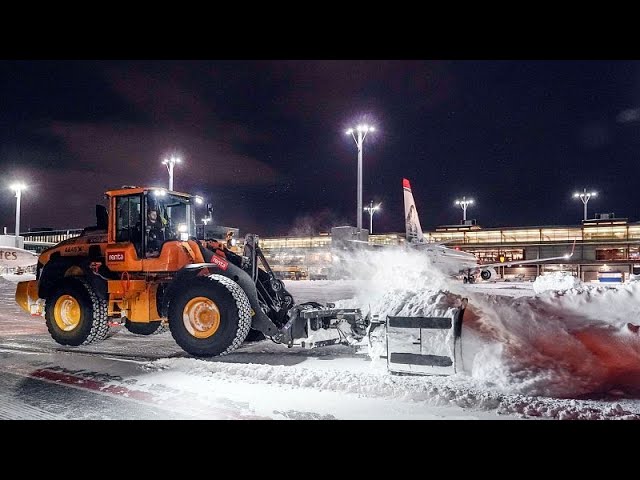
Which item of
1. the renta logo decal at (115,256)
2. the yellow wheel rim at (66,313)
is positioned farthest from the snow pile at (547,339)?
the yellow wheel rim at (66,313)

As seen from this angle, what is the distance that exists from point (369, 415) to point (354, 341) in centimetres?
414

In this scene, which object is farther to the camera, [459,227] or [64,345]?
[459,227]

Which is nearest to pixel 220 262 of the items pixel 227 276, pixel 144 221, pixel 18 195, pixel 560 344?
pixel 227 276

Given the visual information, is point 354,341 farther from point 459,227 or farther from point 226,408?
point 459,227

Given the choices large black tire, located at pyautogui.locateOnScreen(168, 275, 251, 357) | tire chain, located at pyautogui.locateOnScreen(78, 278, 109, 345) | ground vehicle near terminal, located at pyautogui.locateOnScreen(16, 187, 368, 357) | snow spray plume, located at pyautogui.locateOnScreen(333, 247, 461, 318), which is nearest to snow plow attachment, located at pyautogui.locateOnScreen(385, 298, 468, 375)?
snow spray plume, located at pyautogui.locateOnScreen(333, 247, 461, 318)

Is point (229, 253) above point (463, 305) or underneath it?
above

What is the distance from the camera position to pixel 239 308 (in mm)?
8492

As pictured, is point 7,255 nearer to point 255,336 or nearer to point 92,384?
point 255,336

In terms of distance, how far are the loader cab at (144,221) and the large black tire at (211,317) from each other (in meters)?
1.16

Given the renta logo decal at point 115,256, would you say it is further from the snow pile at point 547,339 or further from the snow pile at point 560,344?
the snow pile at point 560,344

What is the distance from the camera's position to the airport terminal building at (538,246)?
69688mm

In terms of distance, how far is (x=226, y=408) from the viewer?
19.3ft

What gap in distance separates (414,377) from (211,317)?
346cm

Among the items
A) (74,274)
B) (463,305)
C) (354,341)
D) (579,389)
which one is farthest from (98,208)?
(579,389)
